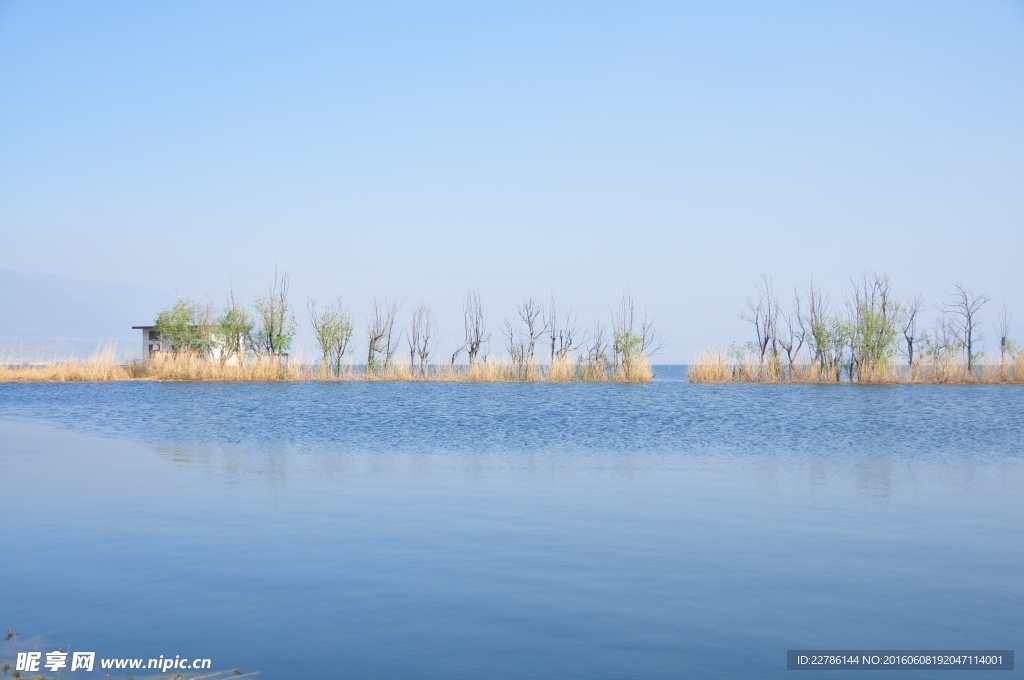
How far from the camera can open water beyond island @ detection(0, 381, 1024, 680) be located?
3865 mm

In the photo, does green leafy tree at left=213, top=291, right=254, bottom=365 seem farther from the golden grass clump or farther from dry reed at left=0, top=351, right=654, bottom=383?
the golden grass clump

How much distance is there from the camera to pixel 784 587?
4.84 m

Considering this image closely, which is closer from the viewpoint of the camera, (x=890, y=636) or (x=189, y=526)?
(x=890, y=636)

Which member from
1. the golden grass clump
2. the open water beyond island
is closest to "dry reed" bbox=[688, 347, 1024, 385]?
the golden grass clump

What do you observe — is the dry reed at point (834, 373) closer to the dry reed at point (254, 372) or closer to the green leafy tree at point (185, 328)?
the dry reed at point (254, 372)

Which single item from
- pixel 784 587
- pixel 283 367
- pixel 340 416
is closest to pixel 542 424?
pixel 340 416

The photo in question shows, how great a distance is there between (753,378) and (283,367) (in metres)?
19.4

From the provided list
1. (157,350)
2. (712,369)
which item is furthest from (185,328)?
(712,369)

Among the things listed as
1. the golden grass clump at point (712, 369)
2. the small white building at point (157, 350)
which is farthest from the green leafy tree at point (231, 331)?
the golden grass clump at point (712, 369)

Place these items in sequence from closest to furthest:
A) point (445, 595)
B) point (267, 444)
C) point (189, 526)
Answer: point (445, 595) → point (189, 526) → point (267, 444)

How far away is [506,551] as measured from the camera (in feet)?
18.4

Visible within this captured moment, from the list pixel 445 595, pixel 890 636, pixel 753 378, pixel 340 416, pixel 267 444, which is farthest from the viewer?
pixel 753 378

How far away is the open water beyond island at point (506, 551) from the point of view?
12.7ft

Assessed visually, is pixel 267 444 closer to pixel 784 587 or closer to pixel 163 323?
pixel 784 587
